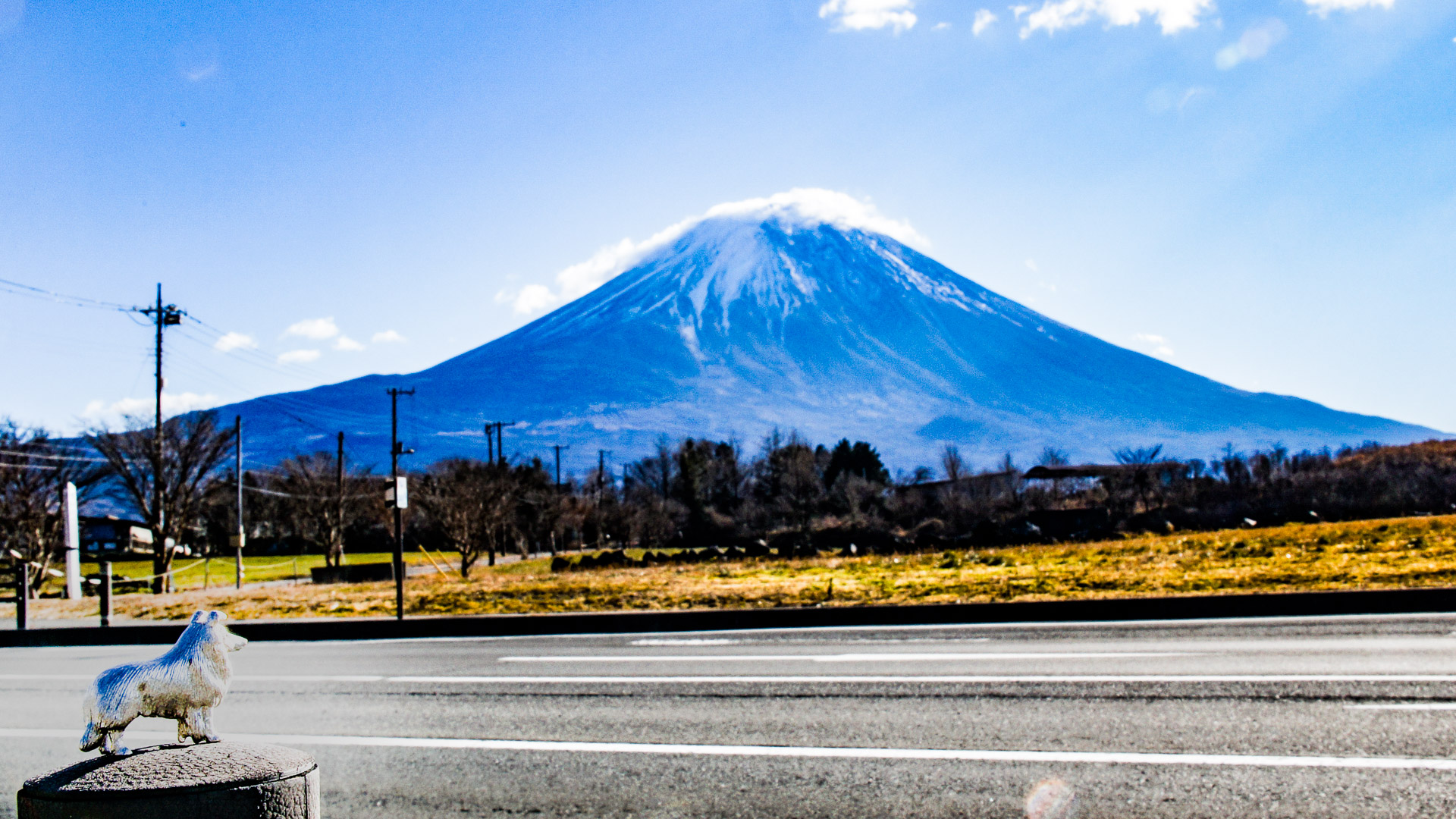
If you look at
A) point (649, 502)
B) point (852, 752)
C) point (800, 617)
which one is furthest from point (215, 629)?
point (649, 502)

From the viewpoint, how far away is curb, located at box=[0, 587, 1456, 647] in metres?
12.7

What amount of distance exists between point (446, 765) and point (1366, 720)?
235 inches

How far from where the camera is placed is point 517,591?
21.6 metres

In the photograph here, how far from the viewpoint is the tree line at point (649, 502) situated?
36.0m

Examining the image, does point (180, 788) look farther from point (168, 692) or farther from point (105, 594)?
point (105, 594)

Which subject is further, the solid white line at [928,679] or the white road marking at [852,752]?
the solid white line at [928,679]

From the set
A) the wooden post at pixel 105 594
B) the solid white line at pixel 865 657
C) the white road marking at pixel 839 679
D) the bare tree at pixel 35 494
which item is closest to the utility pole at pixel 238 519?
the bare tree at pixel 35 494

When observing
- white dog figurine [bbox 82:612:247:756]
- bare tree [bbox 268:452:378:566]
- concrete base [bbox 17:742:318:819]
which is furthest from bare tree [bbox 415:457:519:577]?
concrete base [bbox 17:742:318:819]

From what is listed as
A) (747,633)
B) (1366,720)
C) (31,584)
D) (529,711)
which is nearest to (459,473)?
(31,584)

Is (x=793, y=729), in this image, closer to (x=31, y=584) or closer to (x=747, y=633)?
(x=747, y=633)

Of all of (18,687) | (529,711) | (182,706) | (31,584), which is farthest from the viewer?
(31,584)

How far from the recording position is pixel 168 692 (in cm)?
322

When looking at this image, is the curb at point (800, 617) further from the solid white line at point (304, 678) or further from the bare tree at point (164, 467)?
the bare tree at point (164, 467)

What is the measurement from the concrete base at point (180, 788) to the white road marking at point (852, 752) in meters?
3.96
